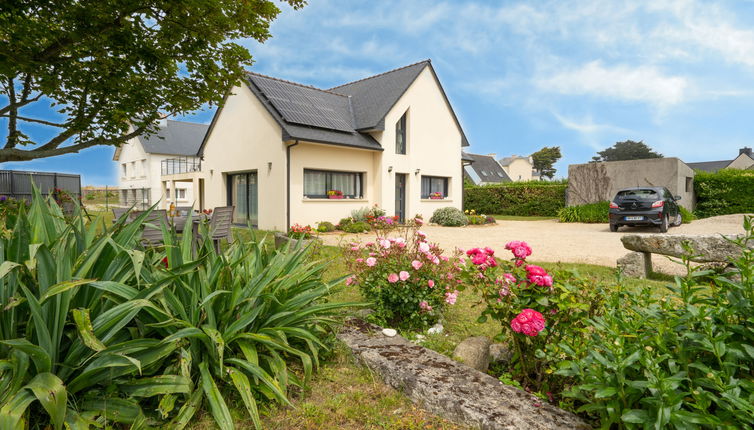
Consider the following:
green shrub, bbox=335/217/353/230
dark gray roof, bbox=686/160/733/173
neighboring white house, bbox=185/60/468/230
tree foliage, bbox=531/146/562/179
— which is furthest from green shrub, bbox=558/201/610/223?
tree foliage, bbox=531/146/562/179

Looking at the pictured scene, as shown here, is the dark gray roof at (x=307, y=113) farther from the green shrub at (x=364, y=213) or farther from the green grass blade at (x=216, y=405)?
the green grass blade at (x=216, y=405)

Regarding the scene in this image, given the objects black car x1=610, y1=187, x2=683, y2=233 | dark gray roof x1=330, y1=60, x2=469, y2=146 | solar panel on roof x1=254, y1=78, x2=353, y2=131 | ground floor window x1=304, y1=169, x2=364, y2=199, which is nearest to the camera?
black car x1=610, y1=187, x2=683, y2=233

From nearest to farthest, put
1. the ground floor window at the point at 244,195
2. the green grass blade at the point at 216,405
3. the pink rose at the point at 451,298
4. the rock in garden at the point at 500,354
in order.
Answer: the green grass blade at the point at 216,405 → the rock in garden at the point at 500,354 → the pink rose at the point at 451,298 → the ground floor window at the point at 244,195

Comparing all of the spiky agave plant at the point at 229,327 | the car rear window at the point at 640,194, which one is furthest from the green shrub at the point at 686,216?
the spiky agave plant at the point at 229,327

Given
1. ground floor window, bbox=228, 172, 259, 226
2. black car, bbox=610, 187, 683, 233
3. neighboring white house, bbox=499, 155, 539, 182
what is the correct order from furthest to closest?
1. neighboring white house, bbox=499, 155, 539, 182
2. ground floor window, bbox=228, 172, 259, 226
3. black car, bbox=610, 187, 683, 233

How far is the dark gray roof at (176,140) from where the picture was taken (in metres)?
34.8

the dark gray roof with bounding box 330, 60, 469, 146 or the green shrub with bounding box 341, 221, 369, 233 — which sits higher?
the dark gray roof with bounding box 330, 60, 469, 146

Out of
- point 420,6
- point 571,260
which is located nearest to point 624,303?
point 571,260

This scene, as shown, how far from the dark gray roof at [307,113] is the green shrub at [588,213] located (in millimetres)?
10761

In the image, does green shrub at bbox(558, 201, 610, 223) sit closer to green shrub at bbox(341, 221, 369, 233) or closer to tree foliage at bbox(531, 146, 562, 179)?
green shrub at bbox(341, 221, 369, 233)

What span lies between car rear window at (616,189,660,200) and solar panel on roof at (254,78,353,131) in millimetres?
11153

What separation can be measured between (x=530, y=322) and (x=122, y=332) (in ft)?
7.65

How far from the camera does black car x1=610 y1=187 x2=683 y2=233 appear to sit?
14.0 metres

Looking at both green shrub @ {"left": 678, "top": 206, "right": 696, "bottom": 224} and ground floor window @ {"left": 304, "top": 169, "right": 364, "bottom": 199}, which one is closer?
ground floor window @ {"left": 304, "top": 169, "right": 364, "bottom": 199}
